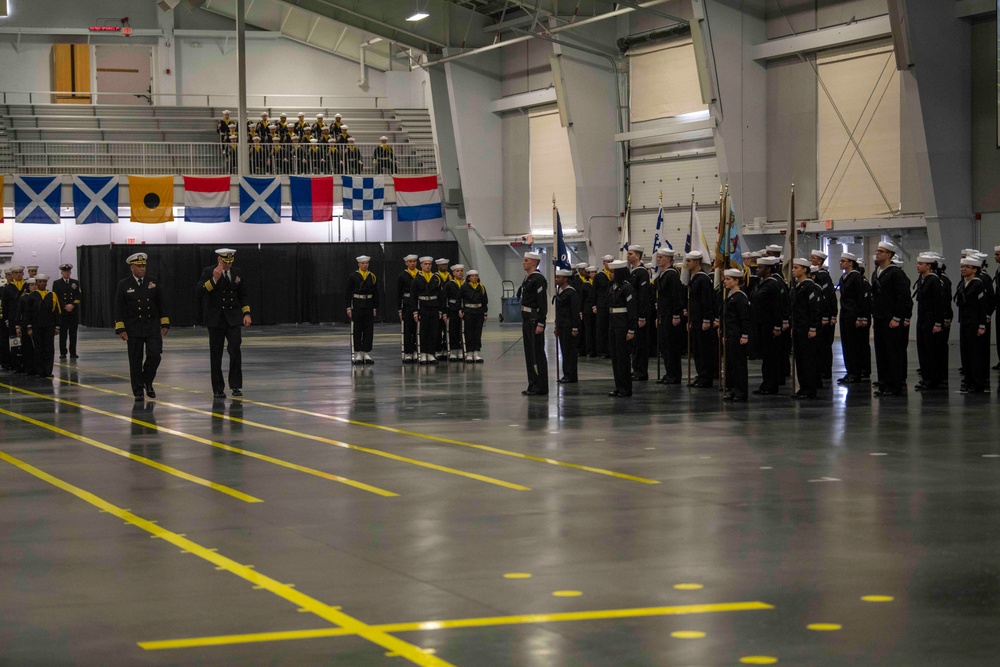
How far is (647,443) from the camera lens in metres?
11.7

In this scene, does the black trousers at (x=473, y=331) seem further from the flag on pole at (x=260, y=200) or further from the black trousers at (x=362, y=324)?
the flag on pole at (x=260, y=200)

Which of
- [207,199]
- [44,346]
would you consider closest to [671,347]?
[44,346]

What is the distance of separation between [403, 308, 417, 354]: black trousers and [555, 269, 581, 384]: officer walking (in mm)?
5417

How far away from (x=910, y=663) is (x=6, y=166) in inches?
1560

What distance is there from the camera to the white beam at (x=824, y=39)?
28.5 meters

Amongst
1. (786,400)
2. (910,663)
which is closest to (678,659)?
(910,663)

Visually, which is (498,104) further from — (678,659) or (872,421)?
(678,659)

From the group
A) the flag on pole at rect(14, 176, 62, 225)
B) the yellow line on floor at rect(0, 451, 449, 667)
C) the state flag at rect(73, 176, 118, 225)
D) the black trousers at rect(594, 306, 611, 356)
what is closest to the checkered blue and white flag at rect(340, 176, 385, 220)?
the state flag at rect(73, 176, 118, 225)

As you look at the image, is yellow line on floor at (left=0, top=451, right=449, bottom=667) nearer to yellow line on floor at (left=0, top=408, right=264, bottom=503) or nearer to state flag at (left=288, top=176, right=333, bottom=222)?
yellow line on floor at (left=0, top=408, right=264, bottom=503)

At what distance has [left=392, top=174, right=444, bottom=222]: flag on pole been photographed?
135 ft

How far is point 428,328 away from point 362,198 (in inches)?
689

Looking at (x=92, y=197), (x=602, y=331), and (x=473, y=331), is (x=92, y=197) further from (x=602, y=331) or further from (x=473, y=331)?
(x=602, y=331)

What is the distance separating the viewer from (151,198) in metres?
37.5

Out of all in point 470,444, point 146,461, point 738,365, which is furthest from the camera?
point 738,365
